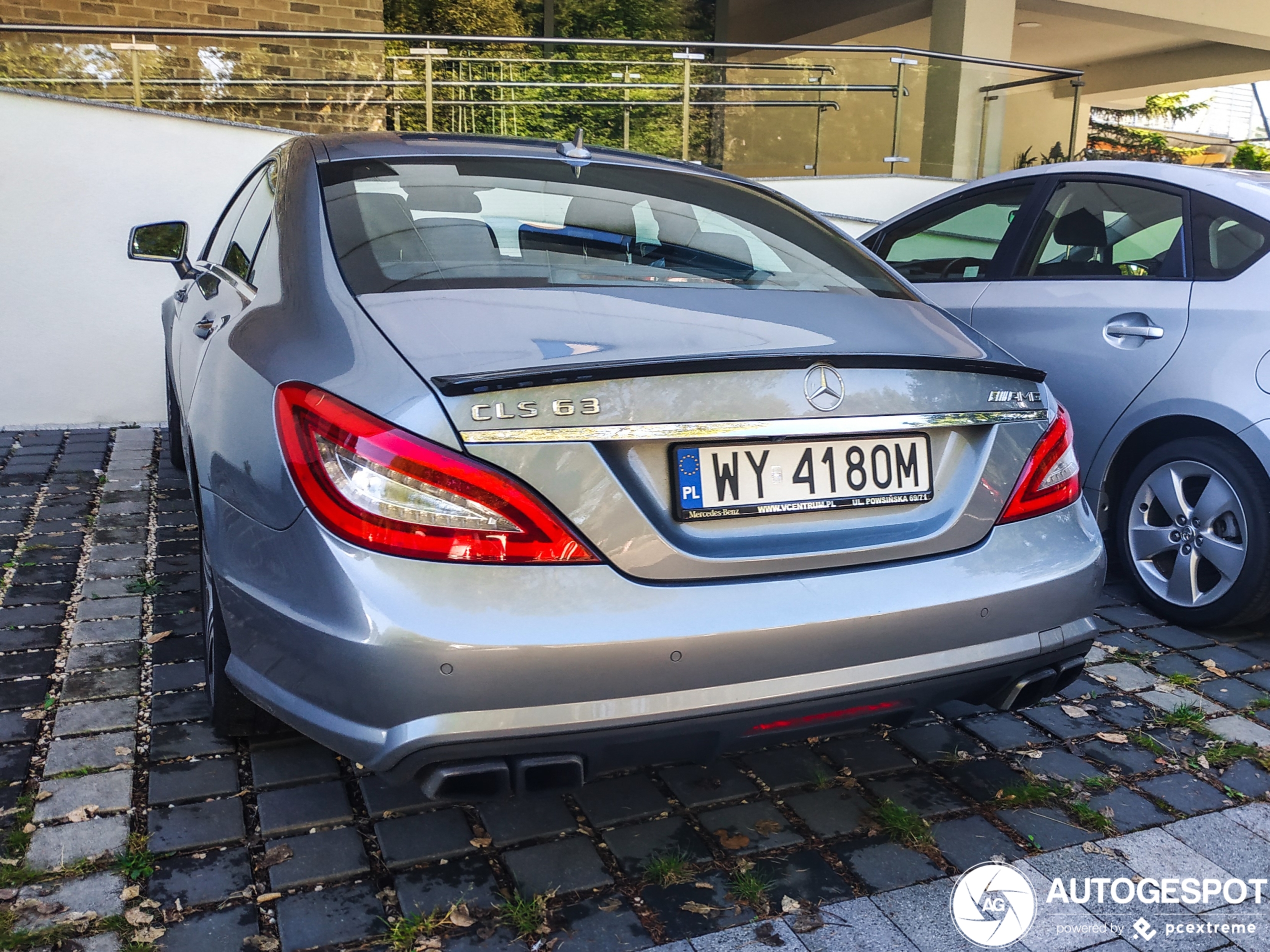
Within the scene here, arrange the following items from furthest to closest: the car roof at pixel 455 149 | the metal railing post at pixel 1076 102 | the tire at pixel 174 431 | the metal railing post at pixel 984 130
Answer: the metal railing post at pixel 1076 102 < the metal railing post at pixel 984 130 < the tire at pixel 174 431 < the car roof at pixel 455 149

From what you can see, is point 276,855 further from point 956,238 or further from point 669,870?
point 956,238

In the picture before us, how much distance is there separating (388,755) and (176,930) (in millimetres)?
652

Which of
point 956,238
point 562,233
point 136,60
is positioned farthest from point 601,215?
point 136,60

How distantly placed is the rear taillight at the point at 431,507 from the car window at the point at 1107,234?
2984 mm

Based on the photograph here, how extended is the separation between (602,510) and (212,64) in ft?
23.0

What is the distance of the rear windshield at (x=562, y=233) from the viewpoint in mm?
2416

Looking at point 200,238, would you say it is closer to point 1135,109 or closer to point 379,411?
point 379,411

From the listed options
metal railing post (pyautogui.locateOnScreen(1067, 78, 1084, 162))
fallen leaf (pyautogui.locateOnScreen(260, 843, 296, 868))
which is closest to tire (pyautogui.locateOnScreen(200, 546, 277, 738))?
fallen leaf (pyautogui.locateOnScreen(260, 843, 296, 868))

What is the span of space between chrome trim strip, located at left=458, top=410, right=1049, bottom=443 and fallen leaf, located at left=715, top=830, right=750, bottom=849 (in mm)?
988

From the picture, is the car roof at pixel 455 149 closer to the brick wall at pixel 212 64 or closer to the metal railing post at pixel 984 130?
the brick wall at pixel 212 64

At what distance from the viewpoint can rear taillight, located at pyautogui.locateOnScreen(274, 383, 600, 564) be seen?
1.86m

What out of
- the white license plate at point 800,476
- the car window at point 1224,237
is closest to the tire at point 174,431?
the white license plate at point 800,476

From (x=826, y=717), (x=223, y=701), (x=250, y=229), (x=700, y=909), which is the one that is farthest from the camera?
(x=250, y=229)

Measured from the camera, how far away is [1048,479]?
7.82 feet
